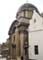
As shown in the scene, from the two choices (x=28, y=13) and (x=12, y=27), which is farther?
(x=12, y=27)

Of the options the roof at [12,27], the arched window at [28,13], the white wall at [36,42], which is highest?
the arched window at [28,13]

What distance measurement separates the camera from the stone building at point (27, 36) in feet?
53.5

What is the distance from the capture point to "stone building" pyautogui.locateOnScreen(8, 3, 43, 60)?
16.3 m

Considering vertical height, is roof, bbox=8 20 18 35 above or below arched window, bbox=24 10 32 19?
below

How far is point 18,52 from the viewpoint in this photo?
18688mm

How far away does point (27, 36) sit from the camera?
1831cm

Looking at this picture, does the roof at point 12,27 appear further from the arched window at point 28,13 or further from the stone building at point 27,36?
the arched window at point 28,13

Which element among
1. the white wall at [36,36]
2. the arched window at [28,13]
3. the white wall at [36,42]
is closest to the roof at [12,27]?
the arched window at [28,13]

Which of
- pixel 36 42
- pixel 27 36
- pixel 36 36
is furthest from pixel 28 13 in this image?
pixel 36 42

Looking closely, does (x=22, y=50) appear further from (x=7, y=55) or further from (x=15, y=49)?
(x=7, y=55)

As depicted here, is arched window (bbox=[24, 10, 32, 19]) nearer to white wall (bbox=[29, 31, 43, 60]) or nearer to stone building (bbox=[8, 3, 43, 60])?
stone building (bbox=[8, 3, 43, 60])

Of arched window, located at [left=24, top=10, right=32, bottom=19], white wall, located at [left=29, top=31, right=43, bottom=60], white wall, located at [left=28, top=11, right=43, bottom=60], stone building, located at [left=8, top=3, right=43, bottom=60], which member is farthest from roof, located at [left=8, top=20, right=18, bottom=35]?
white wall, located at [left=29, top=31, right=43, bottom=60]

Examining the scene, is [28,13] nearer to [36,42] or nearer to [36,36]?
[36,36]

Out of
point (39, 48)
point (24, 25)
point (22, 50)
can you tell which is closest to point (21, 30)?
point (24, 25)
